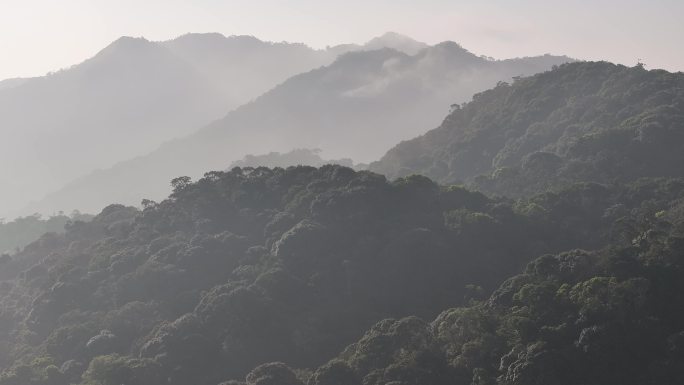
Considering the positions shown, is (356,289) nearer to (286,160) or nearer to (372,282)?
(372,282)

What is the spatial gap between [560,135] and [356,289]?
62886mm

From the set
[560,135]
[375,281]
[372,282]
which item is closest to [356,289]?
[372,282]

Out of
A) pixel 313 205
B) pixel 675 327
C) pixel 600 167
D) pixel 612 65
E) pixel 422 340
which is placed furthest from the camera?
pixel 612 65

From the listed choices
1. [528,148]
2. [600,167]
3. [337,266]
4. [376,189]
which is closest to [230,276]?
[337,266]

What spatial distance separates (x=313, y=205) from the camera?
77.3m

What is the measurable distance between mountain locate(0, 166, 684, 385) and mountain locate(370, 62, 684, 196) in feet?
38.4

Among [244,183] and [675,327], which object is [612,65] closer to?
[244,183]

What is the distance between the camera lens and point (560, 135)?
120438mm

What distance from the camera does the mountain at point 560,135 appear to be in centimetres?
9812

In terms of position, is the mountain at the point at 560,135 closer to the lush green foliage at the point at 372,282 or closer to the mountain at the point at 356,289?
the lush green foliage at the point at 372,282

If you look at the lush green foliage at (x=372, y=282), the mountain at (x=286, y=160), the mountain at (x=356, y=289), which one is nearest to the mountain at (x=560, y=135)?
the lush green foliage at (x=372, y=282)

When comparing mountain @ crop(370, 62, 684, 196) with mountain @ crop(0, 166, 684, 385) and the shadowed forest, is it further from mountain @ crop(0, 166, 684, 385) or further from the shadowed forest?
mountain @ crop(0, 166, 684, 385)

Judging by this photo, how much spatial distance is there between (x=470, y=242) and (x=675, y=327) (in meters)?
24.7

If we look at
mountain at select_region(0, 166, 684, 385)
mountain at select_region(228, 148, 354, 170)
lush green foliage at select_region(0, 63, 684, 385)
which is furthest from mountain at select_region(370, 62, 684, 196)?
mountain at select_region(228, 148, 354, 170)
